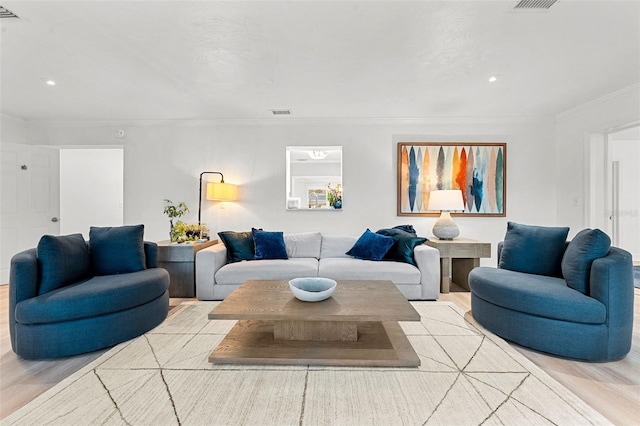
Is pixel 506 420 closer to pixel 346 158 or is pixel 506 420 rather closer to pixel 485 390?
pixel 485 390

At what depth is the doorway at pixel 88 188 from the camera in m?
6.23

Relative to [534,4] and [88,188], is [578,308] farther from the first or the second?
[88,188]

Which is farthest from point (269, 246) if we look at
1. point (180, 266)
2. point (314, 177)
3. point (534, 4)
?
point (534, 4)

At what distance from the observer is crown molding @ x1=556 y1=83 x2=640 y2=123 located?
336 cm

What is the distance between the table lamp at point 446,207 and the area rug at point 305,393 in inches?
77.1

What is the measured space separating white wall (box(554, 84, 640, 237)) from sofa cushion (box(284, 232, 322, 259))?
3.58 m

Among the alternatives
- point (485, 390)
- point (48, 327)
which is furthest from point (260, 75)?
point (485, 390)

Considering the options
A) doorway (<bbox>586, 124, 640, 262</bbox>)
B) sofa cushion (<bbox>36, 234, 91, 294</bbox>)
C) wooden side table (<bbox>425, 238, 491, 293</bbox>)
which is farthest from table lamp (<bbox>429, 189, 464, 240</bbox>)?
sofa cushion (<bbox>36, 234, 91, 294</bbox>)

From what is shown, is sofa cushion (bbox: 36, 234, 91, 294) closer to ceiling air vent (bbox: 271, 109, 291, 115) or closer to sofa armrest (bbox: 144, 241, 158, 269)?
sofa armrest (bbox: 144, 241, 158, 269)

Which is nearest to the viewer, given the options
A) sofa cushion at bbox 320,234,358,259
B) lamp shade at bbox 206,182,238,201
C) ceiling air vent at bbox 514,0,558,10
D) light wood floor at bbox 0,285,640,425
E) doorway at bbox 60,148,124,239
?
light wood floor at bbox 0,285,640,425

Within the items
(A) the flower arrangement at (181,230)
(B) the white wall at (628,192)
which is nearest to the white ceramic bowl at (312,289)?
(A) the flower arrangement at (181,230)

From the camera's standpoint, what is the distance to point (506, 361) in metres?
1.99

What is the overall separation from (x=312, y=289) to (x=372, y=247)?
1.54 m

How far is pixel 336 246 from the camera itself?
395cm
